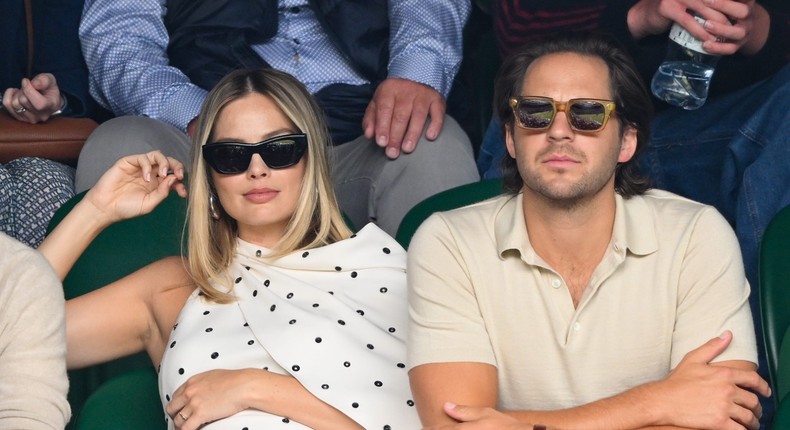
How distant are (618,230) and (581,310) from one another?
21 cm

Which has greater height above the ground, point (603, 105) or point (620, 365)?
point (603, 105)

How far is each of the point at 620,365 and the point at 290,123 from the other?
1.02 meters

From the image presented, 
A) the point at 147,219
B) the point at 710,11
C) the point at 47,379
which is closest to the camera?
the point at 47,379

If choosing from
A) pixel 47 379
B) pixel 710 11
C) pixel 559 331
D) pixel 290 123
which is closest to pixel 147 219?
pixel 290 123

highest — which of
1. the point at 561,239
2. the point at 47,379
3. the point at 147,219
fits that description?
the point at 561,239

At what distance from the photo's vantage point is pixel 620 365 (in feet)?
9.50

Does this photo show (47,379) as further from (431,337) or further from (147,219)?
(147,219)

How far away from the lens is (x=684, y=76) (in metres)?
3.80

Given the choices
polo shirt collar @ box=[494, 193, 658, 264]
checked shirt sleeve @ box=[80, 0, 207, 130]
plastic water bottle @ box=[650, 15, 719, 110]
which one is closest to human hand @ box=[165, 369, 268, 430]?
polo shirt collar @ box=[494, 193, 658, 264]

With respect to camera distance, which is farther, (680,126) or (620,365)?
(680,126)

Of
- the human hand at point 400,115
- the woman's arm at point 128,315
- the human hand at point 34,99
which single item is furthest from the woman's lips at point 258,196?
the human hand at point 34,99

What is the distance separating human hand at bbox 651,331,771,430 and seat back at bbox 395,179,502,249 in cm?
99

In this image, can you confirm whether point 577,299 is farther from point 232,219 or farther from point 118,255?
point 118,255

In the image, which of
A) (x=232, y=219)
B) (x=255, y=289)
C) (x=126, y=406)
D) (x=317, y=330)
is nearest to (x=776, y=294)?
(x=317, y=330)
